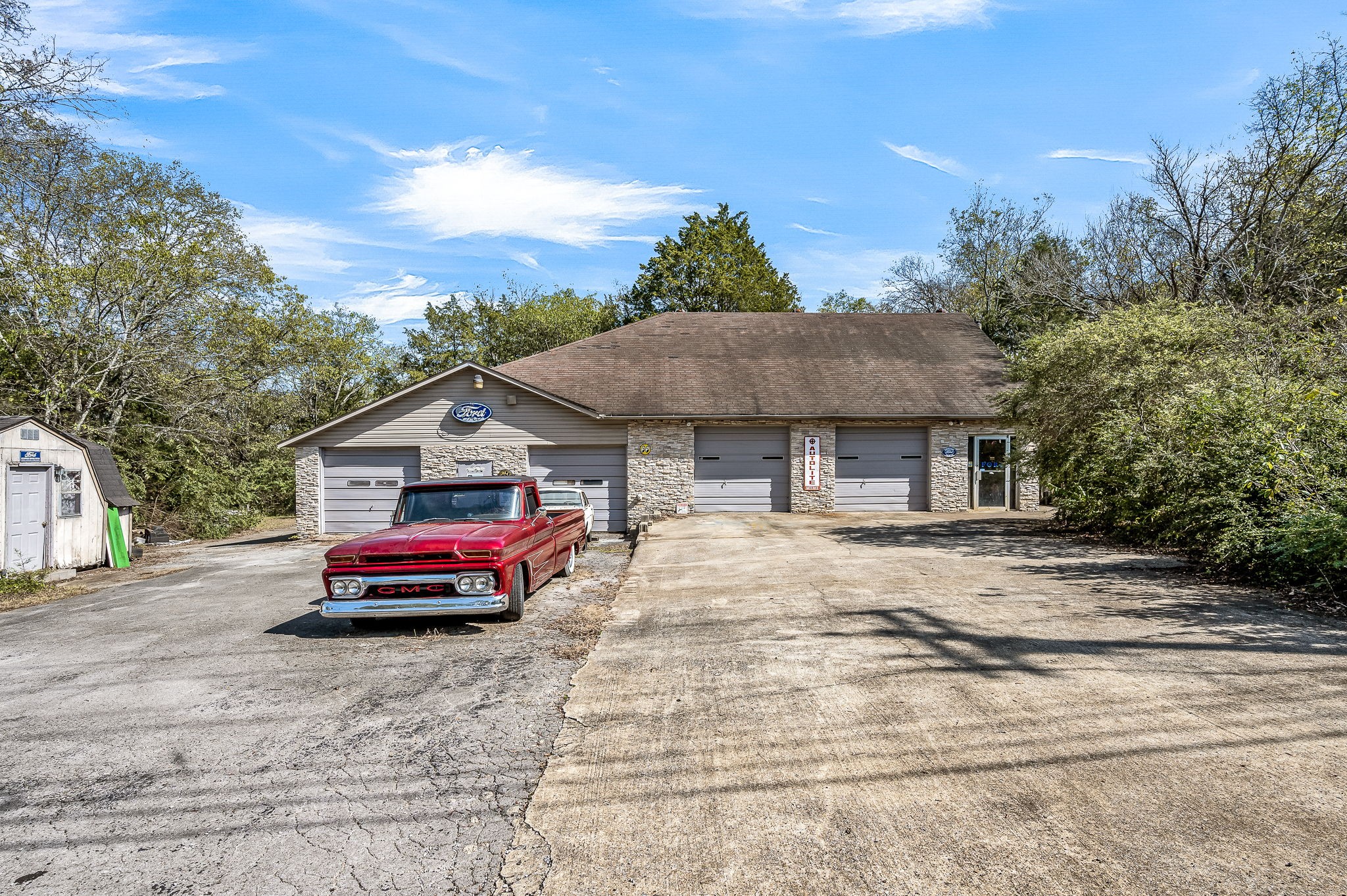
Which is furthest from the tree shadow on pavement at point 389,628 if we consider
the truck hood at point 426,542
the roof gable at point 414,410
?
the roof gable at point 414,410

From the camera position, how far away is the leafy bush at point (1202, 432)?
876 cm

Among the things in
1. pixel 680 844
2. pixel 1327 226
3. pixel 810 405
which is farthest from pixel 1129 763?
pixel 1327 226

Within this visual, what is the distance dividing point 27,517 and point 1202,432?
733 inches

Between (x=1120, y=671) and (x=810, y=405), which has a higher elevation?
(x=810, y=405)

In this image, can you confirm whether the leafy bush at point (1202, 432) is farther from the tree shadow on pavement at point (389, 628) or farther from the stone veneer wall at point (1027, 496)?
the tree shadow on pavement at point (389, 628)

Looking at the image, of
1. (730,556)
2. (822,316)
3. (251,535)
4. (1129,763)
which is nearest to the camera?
(1129,763)

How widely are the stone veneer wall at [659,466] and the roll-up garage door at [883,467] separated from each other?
4213 mm

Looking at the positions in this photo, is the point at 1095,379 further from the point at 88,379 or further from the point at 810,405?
the point at 88,379

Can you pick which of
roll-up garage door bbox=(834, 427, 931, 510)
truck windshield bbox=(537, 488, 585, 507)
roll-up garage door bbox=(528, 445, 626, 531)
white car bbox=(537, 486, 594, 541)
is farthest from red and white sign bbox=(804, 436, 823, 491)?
truck windshield bbox=(537, 488, 585, 507)

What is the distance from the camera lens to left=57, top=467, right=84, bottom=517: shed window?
13898 millimetres

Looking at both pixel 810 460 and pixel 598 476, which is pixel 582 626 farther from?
pixel 810 460

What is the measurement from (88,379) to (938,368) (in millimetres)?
23592

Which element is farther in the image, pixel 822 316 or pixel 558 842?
pixel 822 316

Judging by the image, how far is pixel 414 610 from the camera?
735 cm
